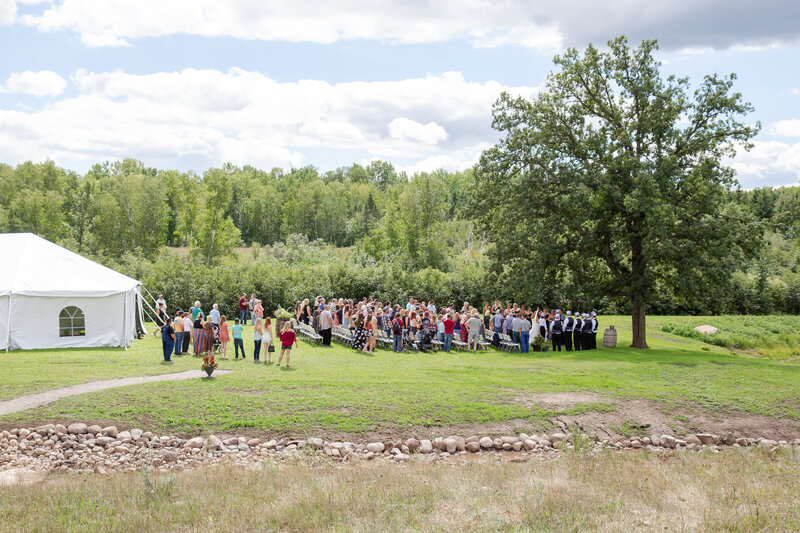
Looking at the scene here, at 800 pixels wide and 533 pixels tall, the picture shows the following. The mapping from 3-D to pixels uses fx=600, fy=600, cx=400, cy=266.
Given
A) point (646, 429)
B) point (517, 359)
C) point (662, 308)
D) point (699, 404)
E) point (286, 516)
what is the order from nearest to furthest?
point (286, 516), point (646, 429), point (699, 404), point (517, 359), point (662, 308)

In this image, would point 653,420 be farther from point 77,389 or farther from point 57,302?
point 57,302

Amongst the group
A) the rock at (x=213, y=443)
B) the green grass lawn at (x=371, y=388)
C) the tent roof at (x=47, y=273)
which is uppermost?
the tent roof at (x=47, y=273)

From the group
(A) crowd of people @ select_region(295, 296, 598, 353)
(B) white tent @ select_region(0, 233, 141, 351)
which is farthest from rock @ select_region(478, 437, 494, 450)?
(B) white tent @ select_region(0, 233, 141, 351)

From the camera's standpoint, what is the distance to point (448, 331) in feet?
A: 76.4

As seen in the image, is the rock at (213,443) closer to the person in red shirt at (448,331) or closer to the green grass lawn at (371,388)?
the green grass lawn at (371,388)

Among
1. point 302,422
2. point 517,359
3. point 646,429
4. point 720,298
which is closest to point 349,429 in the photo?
point 302,422

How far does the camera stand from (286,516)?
781 cm

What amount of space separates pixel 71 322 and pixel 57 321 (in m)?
0.45

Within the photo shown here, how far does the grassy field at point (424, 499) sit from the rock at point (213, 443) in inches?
56.0

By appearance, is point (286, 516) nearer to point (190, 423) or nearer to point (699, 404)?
point (190, 423)

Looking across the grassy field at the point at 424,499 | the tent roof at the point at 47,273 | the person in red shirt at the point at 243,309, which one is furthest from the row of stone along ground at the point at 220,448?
the person in red shirt at the point at 243,309

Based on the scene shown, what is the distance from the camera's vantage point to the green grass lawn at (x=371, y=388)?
42.5ft

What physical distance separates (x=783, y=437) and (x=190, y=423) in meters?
12.9

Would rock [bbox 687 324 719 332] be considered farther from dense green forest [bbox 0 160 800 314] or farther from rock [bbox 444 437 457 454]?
rock [bbox 444 437 457 454]
